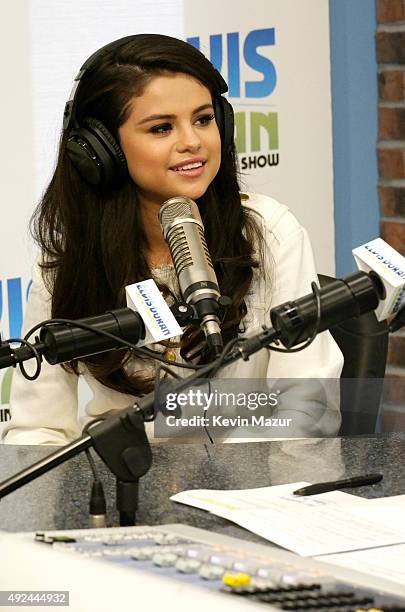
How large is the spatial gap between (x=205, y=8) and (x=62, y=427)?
129cm

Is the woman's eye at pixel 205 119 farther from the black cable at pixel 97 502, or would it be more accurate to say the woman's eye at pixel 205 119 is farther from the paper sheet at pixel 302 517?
the black cable at pixel 97 502

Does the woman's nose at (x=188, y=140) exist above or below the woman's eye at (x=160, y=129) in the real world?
below

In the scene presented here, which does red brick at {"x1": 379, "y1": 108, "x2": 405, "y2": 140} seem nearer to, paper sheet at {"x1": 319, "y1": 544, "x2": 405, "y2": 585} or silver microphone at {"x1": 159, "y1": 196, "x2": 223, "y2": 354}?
silver microphone at {"x1": 159, "y1": 196, "x2": 223, "y2": 354}

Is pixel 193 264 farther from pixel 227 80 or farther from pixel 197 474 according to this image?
pixel 227 80

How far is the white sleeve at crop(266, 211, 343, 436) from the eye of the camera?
1.51m

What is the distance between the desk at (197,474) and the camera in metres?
1.18

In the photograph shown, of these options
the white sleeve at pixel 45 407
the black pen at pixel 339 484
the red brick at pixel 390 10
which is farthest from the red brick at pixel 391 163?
the black pen at pixel 339 484

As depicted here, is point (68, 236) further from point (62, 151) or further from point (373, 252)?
point (373, 252)

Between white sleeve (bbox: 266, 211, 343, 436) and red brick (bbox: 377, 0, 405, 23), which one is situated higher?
red brick (bbox: 377, 0, 405, 23)

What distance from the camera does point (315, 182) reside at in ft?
9.77

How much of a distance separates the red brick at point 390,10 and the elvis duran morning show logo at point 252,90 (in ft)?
0.95

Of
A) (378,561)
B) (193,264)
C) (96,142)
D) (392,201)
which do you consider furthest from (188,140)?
(392,201)

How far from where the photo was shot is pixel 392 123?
2984 mm

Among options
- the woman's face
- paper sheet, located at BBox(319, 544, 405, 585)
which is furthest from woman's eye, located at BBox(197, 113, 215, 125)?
paper sheet, located at BBox(319, 544, 405, 585)
